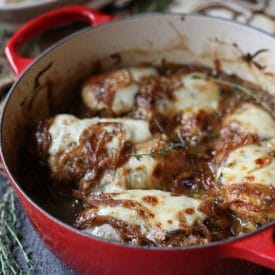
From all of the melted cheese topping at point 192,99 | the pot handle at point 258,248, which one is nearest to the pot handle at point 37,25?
the melted cheese topping at point 192,99

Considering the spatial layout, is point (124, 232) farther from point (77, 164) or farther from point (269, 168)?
point (269, 168)

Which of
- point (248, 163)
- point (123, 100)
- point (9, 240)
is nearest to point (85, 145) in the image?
point (123, 100)

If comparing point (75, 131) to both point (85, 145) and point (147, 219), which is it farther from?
point (147, 219)

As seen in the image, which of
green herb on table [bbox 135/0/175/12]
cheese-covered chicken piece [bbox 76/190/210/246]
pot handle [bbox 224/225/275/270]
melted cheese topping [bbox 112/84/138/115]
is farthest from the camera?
green herb on table [bbox 135/0/175/12]

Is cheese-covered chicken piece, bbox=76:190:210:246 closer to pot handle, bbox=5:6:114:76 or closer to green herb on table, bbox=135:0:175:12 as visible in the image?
pot handle, bbox=5:6:114:76

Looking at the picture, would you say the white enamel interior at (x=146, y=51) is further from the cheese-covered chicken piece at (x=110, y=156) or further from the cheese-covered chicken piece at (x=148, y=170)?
the cheese-covered chicken piece at (x=148, y=170)

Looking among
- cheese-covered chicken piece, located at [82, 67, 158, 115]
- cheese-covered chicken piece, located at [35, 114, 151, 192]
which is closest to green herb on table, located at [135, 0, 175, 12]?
cheese-covered chicken piece, located at [82, 67, 158, 115]

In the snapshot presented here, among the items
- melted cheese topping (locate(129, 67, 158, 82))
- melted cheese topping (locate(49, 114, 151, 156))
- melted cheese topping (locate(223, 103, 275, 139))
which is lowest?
melted cheese topping (locate(49, 114, 151, 156))

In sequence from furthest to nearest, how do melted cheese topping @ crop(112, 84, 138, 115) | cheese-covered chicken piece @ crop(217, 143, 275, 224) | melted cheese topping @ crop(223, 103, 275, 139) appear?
melted cheese topping @ crop(112, 84, 138, 115), melted cheese topping @ crop(223, 103, 275, 139), cheese-covered chicken piece @ crop(217, 143, 275, 224)
